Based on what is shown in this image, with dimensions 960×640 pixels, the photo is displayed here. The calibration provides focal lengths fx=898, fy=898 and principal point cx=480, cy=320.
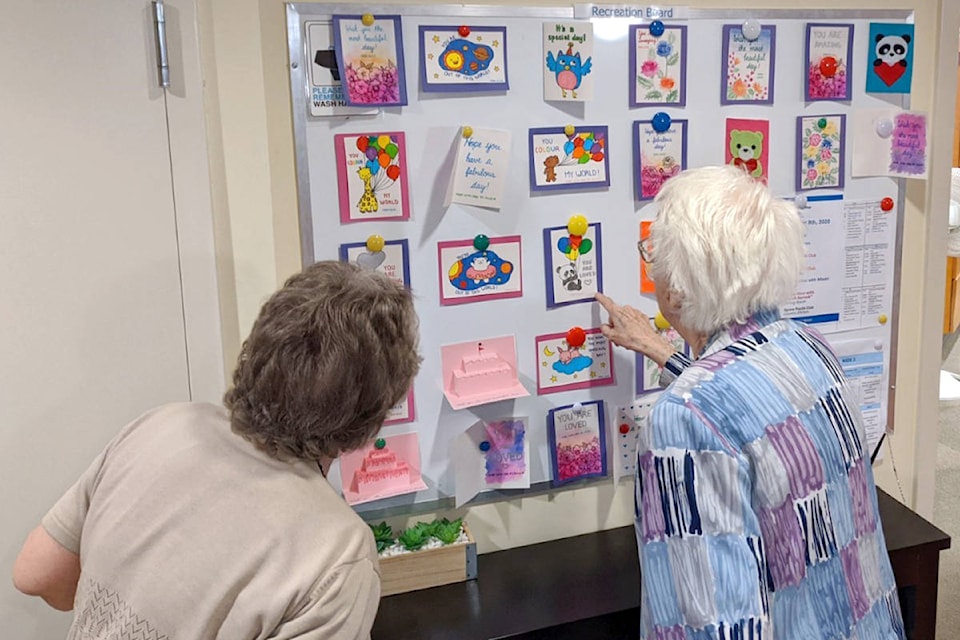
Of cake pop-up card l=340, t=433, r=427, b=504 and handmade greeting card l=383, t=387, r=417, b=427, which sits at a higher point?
handmade greeting card l=383, t=387, r=417, b=427

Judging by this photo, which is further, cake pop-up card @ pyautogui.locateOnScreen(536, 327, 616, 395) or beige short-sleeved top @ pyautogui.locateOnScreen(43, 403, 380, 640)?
cake pop-up card @ pyautogui.locateOnScreen(536, 327, 616, 395)

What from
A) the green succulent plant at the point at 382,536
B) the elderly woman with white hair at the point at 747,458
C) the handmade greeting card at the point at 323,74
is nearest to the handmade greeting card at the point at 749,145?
the elderly woman with white hair at the point at 747,458

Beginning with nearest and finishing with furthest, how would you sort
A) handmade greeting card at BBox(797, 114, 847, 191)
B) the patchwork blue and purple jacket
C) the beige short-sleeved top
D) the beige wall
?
the beige short-sleeved top, the patchwork blue and purple jacket, the beige wall, handmade greeting card at BBox(797, 114, 847, 191)

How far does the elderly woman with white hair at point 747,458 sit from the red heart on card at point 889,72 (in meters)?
0.94

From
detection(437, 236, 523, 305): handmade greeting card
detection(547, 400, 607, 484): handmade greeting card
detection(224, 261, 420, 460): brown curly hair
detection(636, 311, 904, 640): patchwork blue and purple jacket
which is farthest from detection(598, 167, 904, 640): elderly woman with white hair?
detection(547, 400, 607, 484): handmade greeting card

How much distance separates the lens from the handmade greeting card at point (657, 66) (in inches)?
75.4

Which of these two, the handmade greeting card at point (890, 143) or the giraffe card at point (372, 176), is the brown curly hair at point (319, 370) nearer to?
the giraffe card at point (372, 176)

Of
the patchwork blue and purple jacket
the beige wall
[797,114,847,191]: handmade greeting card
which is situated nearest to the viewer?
the patchwork blue and purple jacket

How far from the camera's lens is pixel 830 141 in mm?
2123

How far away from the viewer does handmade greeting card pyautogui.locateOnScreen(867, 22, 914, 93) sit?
2.12 meters

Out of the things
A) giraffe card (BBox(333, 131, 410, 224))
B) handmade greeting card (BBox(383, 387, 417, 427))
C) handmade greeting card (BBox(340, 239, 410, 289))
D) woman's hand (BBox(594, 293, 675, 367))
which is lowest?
handmade greeting card (BBox(383, 387, 417, 427))

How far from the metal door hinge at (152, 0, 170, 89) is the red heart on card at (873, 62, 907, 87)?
1.60 metres

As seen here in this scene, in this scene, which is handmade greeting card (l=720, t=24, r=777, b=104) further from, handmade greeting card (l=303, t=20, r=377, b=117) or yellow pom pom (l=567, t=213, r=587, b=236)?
handmade greeting card (l=303, t=20, r=377, b=117)

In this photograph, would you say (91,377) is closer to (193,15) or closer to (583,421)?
(193,15)
